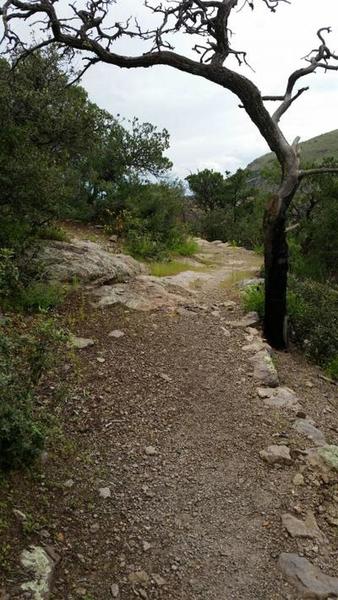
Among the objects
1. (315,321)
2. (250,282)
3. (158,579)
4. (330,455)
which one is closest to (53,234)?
(250,282)

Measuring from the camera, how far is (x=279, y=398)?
6188 mm

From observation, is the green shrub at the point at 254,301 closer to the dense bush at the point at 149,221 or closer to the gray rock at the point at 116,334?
the gray rock at the point at 116,334

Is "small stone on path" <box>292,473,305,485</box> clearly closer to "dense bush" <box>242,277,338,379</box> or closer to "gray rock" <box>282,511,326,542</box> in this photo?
"gray rock" <box>282,511,326,542</box>

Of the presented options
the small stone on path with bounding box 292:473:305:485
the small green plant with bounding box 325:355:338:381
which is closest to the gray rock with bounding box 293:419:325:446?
the small stone on path with bounding box 292:473:305:485

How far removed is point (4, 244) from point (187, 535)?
4639 millimetres

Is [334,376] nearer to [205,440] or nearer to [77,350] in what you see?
[205,440]

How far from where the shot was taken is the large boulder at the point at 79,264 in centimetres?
823

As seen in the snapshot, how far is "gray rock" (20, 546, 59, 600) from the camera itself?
9.82ft

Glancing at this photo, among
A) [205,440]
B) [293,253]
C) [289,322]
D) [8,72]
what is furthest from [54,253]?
[293,253]

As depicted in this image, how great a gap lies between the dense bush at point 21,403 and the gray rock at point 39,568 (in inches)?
28.9

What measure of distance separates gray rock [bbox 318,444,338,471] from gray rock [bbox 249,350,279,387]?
1318mm

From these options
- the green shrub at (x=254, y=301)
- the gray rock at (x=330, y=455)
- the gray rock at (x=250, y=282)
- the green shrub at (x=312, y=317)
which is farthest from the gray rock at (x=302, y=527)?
the gray rock at (x=250, y=282)

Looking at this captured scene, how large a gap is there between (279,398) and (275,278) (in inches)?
88.3

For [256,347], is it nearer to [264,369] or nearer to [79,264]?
[264,369]
